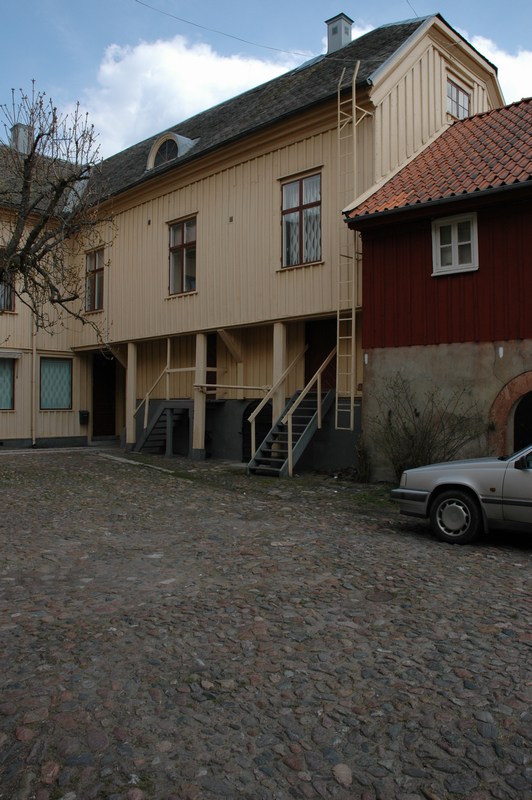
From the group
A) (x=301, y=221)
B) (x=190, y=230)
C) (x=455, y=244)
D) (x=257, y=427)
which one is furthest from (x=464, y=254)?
(x=190, y=230)

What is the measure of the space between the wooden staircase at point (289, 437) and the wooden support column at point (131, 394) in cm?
707

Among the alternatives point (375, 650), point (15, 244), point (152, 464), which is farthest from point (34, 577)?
point (152, 464)

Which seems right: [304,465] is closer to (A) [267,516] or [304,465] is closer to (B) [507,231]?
(A) [267,516]

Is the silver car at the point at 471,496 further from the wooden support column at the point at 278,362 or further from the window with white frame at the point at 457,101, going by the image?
the window with white frame at the point at 457,101

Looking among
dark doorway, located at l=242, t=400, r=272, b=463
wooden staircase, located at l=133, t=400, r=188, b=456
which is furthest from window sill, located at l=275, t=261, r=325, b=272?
wooden staircase, located at l=133, t=400, r=188, b=456

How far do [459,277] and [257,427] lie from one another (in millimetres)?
7014

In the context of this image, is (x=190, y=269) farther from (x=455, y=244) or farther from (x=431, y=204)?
(x=455, y=244)

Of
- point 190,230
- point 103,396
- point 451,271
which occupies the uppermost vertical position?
point 190,230

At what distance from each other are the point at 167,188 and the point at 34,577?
15.0 metres

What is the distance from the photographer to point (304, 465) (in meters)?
14.8

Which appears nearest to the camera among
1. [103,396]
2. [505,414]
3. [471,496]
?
[471,496]

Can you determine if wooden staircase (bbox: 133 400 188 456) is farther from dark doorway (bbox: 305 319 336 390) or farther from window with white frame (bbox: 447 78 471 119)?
window with white frame (bbox: 447 78 471 119)

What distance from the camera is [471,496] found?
7855 millimetres

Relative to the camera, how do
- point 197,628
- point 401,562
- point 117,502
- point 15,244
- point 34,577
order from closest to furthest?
point 197,628 → point 34,577 → point 401,562 → point 117,502 → point 15,244
